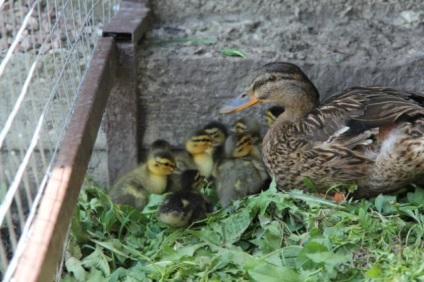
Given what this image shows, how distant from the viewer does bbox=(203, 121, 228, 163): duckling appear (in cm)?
429

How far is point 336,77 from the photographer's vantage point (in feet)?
14.0

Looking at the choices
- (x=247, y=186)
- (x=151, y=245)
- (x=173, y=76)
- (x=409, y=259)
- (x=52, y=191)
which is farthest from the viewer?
(x=173, y=76)

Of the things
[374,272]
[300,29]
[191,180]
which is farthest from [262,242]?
[300,29]

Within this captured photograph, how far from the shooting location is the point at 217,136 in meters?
4.31

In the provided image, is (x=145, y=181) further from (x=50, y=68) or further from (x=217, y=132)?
(x=50, y=68)

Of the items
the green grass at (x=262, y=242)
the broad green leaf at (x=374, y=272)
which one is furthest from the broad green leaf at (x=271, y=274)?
the broad green leaf at (x=374, y=272)

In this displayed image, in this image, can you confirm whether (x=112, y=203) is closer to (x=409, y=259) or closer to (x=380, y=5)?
(x=409, y=259)

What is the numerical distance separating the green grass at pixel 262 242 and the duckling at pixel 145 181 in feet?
0.27

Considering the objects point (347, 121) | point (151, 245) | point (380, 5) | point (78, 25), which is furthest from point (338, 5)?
point (151, 245)

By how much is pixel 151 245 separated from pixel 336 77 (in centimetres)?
129

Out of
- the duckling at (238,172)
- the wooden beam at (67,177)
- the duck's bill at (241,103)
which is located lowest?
the duckling at (238,172)

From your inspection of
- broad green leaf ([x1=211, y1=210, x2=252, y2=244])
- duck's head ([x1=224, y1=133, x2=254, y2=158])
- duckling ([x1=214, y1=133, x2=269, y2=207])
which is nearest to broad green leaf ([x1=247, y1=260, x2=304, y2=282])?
broad green leaf ([x1=211, y1=210, x2=252, y2=244])

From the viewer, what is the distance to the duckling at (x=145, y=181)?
4.07 meters

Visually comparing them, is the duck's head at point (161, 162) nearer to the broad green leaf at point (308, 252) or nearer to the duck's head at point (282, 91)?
the duck's head at point (282, 91)
